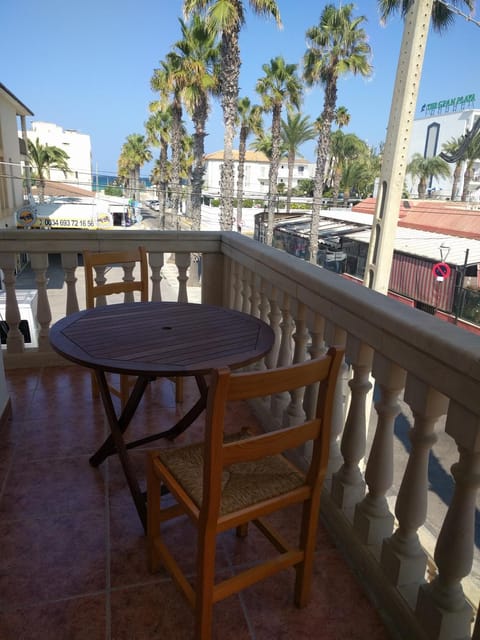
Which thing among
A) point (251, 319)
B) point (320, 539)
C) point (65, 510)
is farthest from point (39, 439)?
point (320, 539)

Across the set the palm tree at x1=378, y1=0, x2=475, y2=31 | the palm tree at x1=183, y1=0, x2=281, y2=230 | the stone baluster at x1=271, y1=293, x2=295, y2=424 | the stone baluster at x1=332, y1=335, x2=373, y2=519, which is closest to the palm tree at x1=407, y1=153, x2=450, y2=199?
the palm tree at x1=183, y1=0, x2=281, y2=230

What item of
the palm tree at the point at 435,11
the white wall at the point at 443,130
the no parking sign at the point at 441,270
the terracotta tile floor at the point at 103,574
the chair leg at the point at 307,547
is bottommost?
the no parking sign at the point at 441,270

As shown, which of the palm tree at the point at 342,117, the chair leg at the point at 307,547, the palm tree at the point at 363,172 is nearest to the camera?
the chair leg at the point at 307,547

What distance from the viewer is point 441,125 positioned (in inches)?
2282

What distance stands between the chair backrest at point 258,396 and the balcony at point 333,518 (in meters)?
0.25

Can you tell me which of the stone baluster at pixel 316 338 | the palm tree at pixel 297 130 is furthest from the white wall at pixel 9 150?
the stone baluster at pixel 316 338

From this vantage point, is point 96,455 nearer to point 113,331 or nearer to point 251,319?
point 113,331

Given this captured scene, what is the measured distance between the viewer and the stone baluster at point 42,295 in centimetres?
317

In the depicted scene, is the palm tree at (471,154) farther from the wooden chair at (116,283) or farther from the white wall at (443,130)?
the wooden chair at (116,283)

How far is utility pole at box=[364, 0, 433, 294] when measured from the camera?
7.57m

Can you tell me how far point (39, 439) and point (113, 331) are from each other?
0.90 meters

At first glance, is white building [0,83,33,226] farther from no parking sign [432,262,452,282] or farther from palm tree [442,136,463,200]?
palm tree [442,136,463,200]

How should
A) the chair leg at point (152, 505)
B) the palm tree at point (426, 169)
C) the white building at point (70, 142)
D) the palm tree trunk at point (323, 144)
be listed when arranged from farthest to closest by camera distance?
the white building at point (70, 142) → the palm tree at point (426, 169) → the palm tree trunk at point (323, 144) → the chair leg at point (152, 505)

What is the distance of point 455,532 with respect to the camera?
1.18 m
